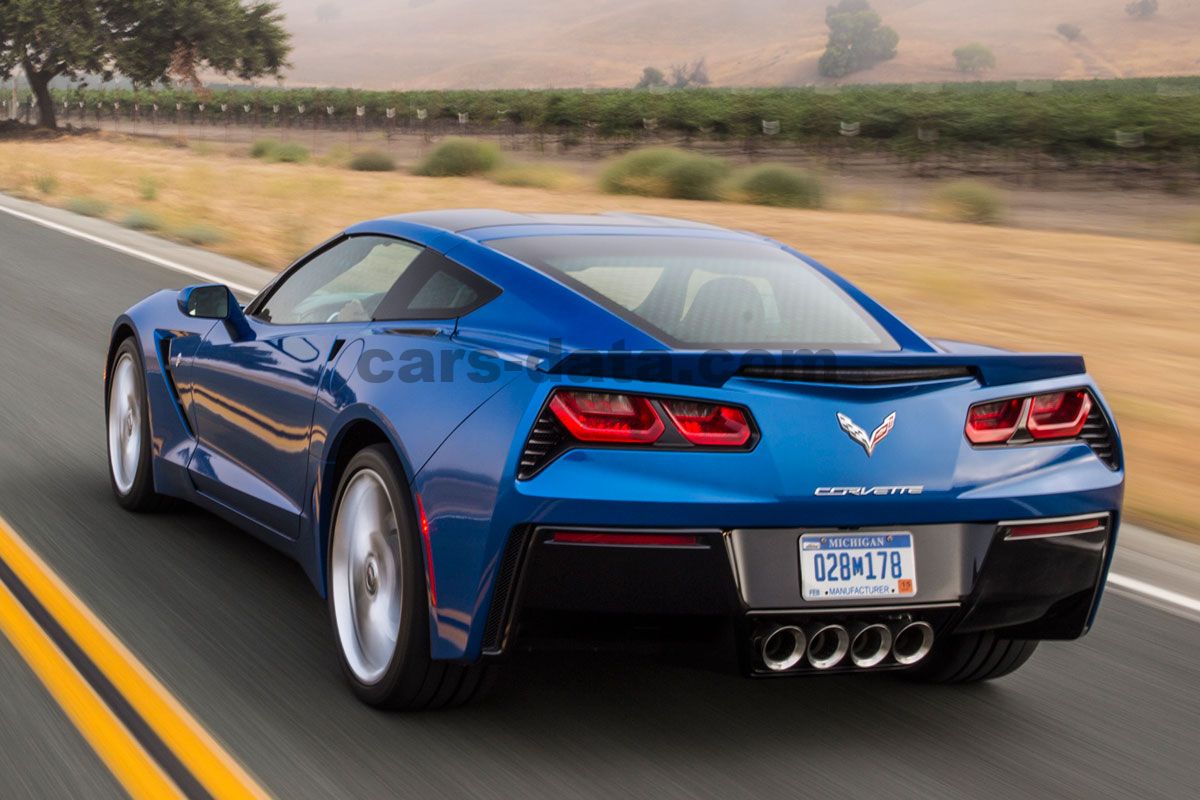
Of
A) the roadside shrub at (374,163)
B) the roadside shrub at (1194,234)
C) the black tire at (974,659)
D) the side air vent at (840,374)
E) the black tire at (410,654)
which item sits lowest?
the roadside shrub at (374,163)

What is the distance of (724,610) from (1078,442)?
3.91 ft

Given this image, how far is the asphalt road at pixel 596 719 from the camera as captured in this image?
12.9 ft

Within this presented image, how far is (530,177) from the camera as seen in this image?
111 feet

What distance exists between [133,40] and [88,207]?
55.4 m

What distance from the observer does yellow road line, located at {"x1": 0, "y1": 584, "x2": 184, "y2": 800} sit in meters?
3.79

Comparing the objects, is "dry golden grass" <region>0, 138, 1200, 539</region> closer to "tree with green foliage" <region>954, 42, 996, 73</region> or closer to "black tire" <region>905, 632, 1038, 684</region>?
"black tire" <region>905, 632, 1038, 684</region>

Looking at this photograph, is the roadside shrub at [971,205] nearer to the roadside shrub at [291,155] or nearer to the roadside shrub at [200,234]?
the roadside shrub at [200,234]

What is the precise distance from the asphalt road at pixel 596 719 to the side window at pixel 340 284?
976mm

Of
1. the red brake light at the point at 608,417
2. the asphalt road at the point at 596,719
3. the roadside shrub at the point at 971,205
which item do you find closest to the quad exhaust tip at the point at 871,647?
the asphalt road at the point at 596,719

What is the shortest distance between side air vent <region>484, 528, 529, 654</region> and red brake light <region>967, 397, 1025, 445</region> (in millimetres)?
1216

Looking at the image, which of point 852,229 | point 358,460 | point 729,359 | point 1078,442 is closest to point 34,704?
point 358,460

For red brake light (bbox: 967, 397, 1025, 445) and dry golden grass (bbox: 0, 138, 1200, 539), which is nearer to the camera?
red brake light (bbox: 967, 397, 1025, 445)

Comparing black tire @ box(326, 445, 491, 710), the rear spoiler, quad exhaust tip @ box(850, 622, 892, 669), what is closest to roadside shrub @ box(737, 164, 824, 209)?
the rear spoiler

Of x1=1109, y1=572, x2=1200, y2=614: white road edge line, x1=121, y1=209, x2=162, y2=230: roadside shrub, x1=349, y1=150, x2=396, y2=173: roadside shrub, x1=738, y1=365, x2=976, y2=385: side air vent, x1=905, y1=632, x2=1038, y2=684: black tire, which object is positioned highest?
x1=738, y1=365, x2=976, y2=385: side air vent
